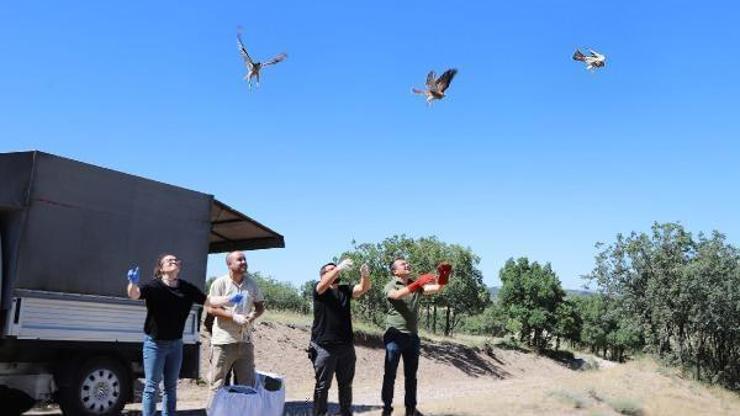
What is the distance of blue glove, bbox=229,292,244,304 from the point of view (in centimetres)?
665

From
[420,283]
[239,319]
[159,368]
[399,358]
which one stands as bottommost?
[159,368]

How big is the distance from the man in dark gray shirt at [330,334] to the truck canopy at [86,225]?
11.2ft

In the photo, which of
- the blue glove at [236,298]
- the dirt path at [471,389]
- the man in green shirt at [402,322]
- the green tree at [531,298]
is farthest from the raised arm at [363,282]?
the green tree at [531,298]

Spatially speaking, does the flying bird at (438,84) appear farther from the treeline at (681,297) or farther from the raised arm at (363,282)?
the treeline at (681,297)

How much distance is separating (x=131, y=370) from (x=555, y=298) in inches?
1798

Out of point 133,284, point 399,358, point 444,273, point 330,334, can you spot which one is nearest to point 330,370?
point 330,334

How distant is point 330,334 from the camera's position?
6.91 meters

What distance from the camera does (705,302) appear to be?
31.4 m

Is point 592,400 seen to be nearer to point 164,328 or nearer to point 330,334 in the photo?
point 330,334

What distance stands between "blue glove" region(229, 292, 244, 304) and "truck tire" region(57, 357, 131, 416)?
2859 millimetres

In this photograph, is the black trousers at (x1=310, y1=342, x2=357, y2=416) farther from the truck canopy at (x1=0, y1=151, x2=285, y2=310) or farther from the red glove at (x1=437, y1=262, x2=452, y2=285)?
the truck canopy at (x1=0, y1=151, x2=285, y2=310)

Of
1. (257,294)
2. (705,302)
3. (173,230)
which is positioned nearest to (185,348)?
(173,230)

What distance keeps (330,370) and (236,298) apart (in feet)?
3.97

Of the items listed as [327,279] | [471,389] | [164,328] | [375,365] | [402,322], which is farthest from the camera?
[375,365]
